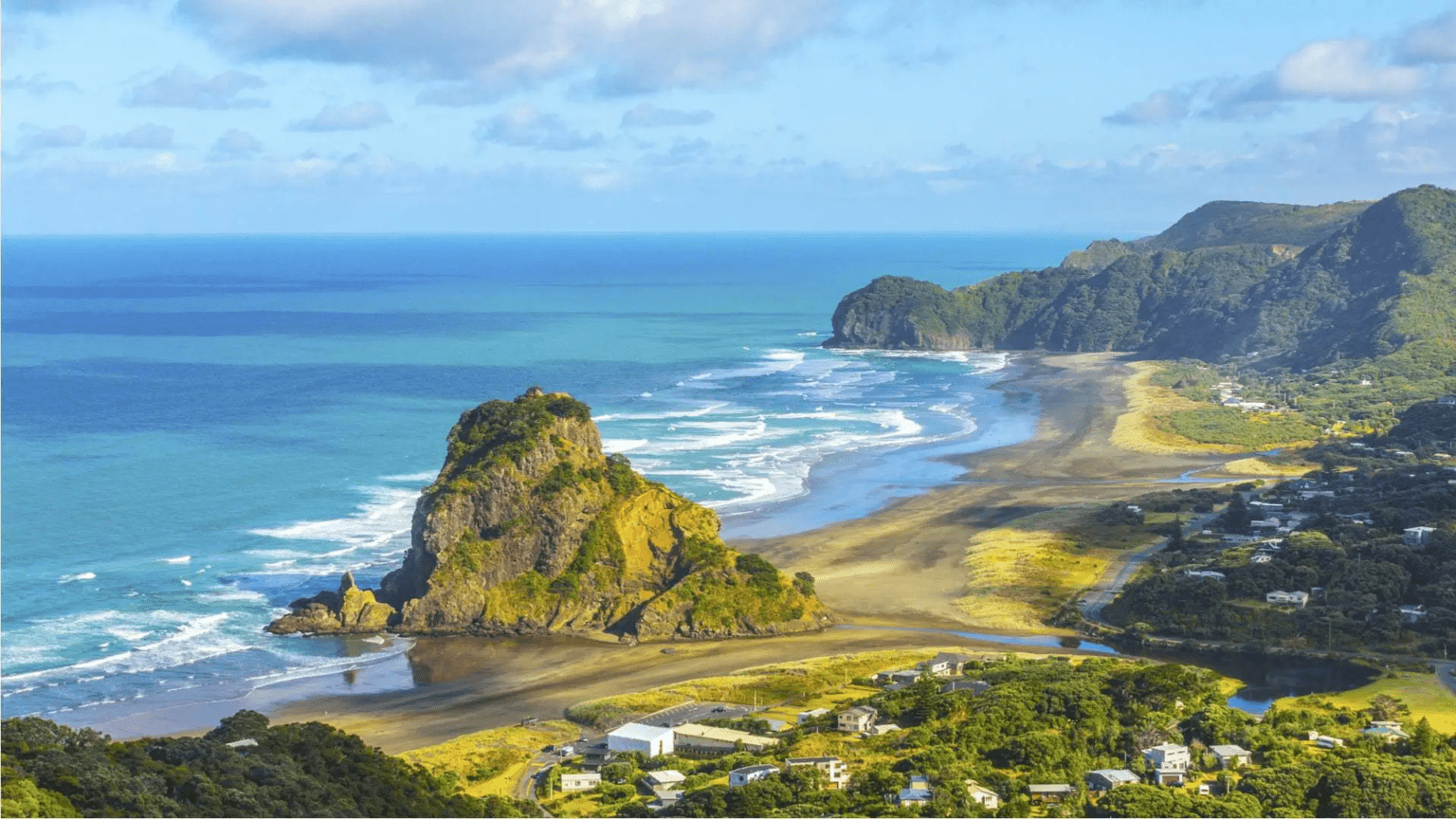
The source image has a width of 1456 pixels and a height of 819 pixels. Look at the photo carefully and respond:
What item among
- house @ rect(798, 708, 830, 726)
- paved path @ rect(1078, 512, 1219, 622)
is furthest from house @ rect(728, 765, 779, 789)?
paved path @ rect(1078, 512, 1219, 622)

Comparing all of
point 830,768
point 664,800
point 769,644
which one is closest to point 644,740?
point 664,800

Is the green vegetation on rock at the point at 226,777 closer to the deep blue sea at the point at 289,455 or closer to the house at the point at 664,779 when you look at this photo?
the house at the point at 664,779

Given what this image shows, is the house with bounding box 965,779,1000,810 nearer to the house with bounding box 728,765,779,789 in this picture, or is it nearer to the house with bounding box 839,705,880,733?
the house with bounding box 728,765,779,789

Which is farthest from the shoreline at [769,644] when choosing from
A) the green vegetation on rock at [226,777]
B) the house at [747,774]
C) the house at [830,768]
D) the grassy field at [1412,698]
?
the house at [830,768]

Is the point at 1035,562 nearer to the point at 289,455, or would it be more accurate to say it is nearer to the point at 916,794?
the point at 916,794

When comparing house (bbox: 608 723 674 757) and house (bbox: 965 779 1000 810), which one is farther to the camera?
house (bbox: 608 723 674 757)

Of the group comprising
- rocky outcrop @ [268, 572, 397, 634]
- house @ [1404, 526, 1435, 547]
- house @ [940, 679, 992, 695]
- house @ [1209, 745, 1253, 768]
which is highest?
rocky outcrop @ [268, 572, 397, 634]

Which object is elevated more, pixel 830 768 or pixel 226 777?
pixel 226 777
